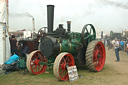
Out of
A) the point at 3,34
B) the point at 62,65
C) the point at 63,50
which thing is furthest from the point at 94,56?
the point at 3,34

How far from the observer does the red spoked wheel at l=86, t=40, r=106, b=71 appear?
5.21 m

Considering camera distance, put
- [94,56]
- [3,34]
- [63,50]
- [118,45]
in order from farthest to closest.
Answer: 1. [118,45]
2. [3,34]
3. [94,56]
4. [63,50]

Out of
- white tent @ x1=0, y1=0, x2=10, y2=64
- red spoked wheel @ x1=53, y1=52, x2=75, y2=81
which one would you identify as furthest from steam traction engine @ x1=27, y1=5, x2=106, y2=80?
white tent @ x1=0, y1=0, x2=10, y2=64

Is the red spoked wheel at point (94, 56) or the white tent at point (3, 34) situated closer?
the red spoked wheel at point (94, 56)

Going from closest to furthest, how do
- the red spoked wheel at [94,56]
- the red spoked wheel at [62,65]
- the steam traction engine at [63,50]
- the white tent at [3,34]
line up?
the red spoked wheel at [62,65], the steam traction engine at [63,50], the red spoked wheel at [94,56], the white tent at [3,34]

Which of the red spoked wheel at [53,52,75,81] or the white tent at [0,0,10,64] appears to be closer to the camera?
the red spoked wheel at [53,52,75,81]

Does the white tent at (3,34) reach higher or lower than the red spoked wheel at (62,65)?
higher

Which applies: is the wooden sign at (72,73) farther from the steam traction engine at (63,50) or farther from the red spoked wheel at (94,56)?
the red spoked wheel at (94,56)

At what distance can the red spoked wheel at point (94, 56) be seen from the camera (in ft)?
17.1

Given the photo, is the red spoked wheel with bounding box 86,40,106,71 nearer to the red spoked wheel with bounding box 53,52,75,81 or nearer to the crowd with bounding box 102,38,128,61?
the red spoked wheel with bounding box 53,52,75,81

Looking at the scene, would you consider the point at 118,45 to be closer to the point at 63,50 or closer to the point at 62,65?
the point at 63,50

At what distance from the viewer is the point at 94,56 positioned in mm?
5602

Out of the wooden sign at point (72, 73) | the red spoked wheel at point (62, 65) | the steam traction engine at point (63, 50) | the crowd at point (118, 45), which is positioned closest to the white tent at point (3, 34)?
the steam traction engine at point (63, 50)

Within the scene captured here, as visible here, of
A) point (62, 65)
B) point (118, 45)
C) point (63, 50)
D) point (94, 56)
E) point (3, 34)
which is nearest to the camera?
point (62, 65)
